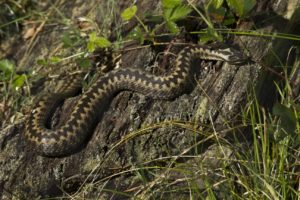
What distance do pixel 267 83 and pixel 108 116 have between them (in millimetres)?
1849

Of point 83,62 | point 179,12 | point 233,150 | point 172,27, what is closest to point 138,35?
point 172,27

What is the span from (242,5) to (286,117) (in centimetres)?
169

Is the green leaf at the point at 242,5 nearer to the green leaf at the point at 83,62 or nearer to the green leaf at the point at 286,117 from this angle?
the green leaf at the point at 286,117

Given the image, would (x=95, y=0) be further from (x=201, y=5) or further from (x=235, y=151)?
(x=235, y=151)

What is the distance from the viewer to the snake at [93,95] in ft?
19.7

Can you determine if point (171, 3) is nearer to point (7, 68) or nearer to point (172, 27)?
point (172, 27)

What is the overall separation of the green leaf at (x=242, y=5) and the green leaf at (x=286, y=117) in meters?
1.57

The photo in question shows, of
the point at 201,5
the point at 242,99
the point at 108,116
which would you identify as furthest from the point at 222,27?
the point at 108,116

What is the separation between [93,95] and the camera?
646 centimetres

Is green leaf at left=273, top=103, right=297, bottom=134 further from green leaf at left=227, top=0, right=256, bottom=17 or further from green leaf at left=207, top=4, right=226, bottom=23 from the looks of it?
green leaf at left=207, top=4, right=226, bottom=23

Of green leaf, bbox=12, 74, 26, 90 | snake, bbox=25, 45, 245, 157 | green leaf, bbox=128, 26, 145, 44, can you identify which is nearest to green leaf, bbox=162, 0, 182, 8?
green leaf, bbox=128, 26, 145, 44

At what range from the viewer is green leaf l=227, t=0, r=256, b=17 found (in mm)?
6086

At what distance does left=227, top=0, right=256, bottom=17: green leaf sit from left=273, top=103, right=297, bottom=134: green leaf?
157 cm

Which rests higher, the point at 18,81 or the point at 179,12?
the point at 179,12
